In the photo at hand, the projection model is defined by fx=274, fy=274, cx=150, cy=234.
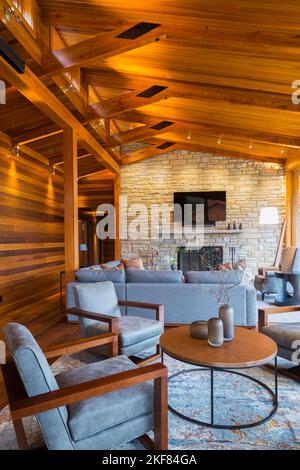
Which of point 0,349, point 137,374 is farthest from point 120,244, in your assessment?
point 137,374

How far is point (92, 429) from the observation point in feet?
4.40

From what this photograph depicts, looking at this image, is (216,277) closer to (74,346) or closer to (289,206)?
(74,346)

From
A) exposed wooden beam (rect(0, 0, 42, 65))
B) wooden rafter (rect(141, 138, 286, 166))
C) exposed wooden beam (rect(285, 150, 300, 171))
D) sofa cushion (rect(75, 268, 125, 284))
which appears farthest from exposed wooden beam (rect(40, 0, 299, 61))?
wooden rafter (rect(141, 138, 286, 166))

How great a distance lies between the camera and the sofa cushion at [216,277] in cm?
359

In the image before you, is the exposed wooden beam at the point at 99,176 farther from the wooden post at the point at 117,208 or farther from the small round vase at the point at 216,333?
the small round vase at the point at 216,333

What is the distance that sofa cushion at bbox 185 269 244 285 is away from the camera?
11.8 ft

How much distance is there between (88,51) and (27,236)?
392 cm

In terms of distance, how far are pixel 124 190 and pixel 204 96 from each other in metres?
4.17

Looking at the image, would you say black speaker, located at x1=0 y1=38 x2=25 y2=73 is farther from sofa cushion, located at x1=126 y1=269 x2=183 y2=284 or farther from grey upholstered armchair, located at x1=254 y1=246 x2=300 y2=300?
Result: grey upholstered armchair, located at x1=254 y1=246 x2=300 y2=300

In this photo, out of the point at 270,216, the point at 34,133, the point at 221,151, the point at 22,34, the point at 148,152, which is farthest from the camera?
the point at 148,152

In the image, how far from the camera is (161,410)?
1.43 meters

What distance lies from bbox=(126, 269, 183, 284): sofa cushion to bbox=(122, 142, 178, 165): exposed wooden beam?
492 centimetres

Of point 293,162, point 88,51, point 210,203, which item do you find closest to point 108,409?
point 88,51
